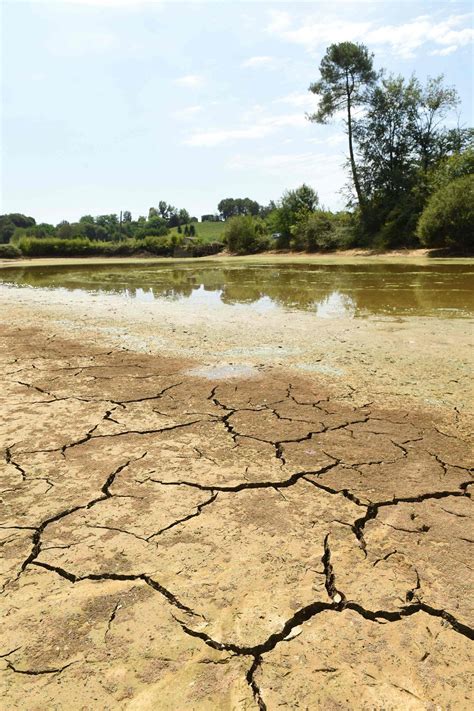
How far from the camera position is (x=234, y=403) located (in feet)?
12.7

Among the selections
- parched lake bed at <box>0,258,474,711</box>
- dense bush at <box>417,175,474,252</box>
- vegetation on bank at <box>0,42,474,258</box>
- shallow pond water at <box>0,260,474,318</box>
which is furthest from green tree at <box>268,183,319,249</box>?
parched lake bed at <box>0,258,474,711</box>

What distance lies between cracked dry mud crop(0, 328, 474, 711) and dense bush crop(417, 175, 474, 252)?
852 inches

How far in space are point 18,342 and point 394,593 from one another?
6063 mm

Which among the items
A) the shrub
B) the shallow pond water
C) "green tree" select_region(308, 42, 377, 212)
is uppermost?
"green tree" select_region(308, 42, 377, 212)

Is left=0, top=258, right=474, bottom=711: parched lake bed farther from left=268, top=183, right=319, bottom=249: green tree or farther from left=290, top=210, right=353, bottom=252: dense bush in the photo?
left=268, top=183, right=319, bottom=249: green tree

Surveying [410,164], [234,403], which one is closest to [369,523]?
[234,403]

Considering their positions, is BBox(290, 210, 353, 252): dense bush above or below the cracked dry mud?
above

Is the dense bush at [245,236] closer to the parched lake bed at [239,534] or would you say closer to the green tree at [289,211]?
the green tree at [289,211]

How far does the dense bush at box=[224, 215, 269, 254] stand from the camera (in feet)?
124

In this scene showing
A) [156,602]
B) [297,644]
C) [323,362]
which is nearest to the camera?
[297,644]

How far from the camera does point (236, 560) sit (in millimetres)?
1979

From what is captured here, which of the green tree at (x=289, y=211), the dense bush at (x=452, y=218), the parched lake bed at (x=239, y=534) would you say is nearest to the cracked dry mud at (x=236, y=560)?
the parched lake bed at (x=239, y=534)

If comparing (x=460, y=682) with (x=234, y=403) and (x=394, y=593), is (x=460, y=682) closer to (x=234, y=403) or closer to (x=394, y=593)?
(x=394, y=593)

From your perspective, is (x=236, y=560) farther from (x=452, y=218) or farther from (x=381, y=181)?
(x=381, y=181)
